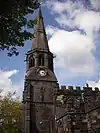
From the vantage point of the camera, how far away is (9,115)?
40062mm

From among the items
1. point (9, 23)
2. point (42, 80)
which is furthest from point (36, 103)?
point (9, 23)

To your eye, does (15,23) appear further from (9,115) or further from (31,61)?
(31,61)

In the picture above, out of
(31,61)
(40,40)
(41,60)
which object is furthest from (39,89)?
(40,40)

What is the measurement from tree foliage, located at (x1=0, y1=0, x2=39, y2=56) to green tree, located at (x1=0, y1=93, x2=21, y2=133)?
29397mm

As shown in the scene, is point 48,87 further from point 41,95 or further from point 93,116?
point 93,116

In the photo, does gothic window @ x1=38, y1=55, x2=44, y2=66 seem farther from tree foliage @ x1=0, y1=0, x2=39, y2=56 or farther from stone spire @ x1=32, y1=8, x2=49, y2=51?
tree foliage @ x1=0, y1=0, x2=39, y2=56

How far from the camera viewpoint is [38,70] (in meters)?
46.1

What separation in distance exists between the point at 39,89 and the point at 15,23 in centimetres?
3602

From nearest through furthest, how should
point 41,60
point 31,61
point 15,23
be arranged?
point 15,23 → point 41,60 → point 31,61

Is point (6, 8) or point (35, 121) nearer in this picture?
point (6, 8)

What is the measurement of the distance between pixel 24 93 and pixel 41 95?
3.32 meters

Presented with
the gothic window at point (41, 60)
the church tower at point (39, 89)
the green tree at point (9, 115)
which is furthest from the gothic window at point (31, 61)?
the green tree at point (9, 115)

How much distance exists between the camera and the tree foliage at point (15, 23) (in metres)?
8.79

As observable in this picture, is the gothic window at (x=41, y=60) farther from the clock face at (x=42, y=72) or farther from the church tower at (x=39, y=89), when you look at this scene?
the clock face at (x=42, y=72)
